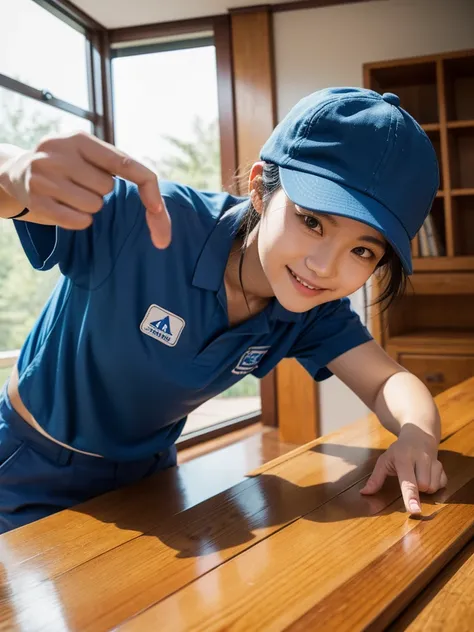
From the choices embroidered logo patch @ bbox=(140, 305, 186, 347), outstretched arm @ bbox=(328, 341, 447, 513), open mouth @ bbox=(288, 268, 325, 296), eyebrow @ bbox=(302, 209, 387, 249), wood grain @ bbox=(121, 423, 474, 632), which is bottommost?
wood grain @ bbox=(121, 423, 474, 632)

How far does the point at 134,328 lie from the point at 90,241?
0.50 ft

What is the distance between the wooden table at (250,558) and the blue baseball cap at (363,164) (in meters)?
0.35

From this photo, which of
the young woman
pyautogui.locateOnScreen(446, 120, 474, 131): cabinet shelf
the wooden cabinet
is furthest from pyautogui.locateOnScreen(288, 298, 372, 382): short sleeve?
pyautogui.locateOnScreen(446, 120, 474, 131): cabinet shelf

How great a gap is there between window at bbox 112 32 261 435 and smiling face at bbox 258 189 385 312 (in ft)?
11.0

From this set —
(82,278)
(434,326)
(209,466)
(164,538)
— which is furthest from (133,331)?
(434,326)

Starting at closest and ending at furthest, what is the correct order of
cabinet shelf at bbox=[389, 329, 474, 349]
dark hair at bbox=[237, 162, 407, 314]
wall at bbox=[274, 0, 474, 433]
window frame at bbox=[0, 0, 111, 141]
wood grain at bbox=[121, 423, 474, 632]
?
1. wood grain at bbox=[121, 423, 474, 632]
2. dark hair at bbox=[237, 162, 407, 314]
3. cabinet shelf at bbox=[389, 329, 474, 349]
4. wall at bbox=[274, 0, 474, 433]
5. window frame at bbox=[0, 0, 111, 141]

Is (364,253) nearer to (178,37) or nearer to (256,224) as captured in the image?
(256,224)

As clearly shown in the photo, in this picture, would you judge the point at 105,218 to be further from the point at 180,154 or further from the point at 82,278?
the point at 180,154

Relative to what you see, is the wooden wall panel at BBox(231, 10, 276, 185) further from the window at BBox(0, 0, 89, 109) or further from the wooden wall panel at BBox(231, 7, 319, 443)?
the window at BBox(0, 0, 89, 109)

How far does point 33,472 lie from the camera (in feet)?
4.08

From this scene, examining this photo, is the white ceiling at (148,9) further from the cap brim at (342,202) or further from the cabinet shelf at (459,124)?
the cap brim at (342,202)

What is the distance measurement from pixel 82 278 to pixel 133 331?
0.37 feet

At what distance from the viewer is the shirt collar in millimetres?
1142

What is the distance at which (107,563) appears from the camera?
2.44ft
